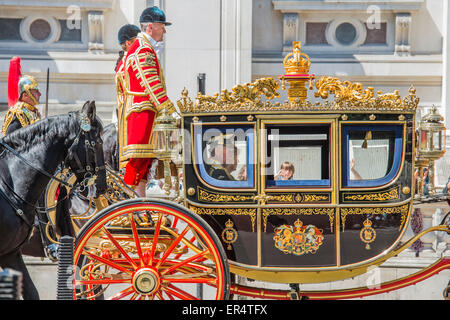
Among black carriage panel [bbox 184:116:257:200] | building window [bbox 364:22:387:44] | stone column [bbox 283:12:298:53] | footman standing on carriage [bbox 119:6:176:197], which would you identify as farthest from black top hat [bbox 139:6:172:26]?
building window [bbox 364:22:387:44]

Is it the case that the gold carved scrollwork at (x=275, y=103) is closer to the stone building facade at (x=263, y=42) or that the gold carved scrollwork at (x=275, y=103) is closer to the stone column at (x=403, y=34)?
the stone building facade at (x=263, y=42)

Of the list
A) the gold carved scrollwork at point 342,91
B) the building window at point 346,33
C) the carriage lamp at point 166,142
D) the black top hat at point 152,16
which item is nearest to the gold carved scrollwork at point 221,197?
the carriage lamp at point 166,142

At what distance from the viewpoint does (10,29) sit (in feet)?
32.4

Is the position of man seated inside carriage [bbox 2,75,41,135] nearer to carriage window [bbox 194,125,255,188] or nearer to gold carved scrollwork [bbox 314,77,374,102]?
carriage window [bbox 194,125,255,188]

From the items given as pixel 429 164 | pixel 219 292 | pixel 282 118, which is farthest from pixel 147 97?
pixel 429 164

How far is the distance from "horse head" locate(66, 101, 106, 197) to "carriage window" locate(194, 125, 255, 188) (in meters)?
0.61

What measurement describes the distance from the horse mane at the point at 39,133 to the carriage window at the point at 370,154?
1646 millimetres

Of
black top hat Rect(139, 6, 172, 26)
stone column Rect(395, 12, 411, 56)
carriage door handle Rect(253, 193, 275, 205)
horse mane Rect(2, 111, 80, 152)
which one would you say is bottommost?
carriage door handle Rect(253, 193, 275, 205)

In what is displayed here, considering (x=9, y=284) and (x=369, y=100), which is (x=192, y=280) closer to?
(x=369, y=100)

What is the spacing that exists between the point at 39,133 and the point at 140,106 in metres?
0.76

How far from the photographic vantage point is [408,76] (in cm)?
977

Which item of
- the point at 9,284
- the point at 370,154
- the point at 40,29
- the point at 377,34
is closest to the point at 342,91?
the point at 370,154

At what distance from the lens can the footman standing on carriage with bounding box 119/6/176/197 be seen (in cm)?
555

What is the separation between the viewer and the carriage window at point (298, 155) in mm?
5199
